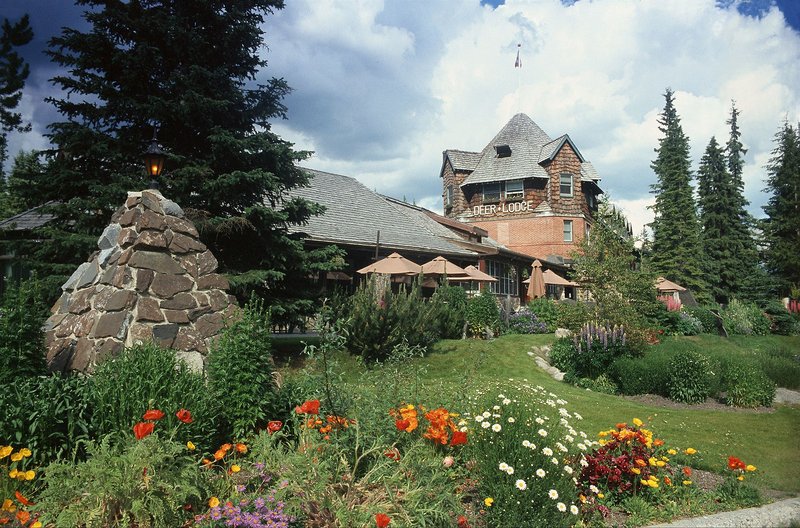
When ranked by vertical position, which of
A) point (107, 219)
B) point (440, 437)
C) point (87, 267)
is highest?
point (107, 219)

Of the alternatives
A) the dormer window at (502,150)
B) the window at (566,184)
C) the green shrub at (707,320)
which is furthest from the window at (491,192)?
the green shrub at (707,320)

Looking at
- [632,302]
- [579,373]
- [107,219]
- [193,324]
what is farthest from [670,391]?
[107,219]

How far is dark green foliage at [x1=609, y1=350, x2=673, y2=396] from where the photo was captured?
977 cm

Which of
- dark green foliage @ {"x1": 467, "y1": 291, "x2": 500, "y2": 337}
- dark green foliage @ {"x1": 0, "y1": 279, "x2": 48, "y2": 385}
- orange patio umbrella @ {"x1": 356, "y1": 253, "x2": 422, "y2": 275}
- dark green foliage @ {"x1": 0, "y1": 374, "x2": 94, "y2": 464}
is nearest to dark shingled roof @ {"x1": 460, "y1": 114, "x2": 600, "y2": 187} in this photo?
dark green foliage @ {"x1": 467, "y1": 291, "x2": 500, "y2": 337}

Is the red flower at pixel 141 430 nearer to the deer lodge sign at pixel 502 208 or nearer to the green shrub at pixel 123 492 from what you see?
the green shrub at pixel 123 492

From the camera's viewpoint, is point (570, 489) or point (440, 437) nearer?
point (570, 489)

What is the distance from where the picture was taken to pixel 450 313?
15.0 meters

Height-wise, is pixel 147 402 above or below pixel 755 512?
above

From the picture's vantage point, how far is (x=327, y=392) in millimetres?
4543

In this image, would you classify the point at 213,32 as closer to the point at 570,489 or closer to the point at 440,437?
the point at 440,437

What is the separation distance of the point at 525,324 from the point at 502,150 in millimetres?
22842

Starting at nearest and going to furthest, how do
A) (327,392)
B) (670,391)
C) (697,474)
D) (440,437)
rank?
(440,437), (327,392), (697,474), (670,391)

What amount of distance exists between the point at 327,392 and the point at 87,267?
4.74 m

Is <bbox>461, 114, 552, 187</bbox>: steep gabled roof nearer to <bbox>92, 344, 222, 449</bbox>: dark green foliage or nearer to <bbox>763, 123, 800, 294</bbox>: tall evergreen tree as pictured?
<bbox>763, 123, 800, 294</bbox>: tall evergreen tree
